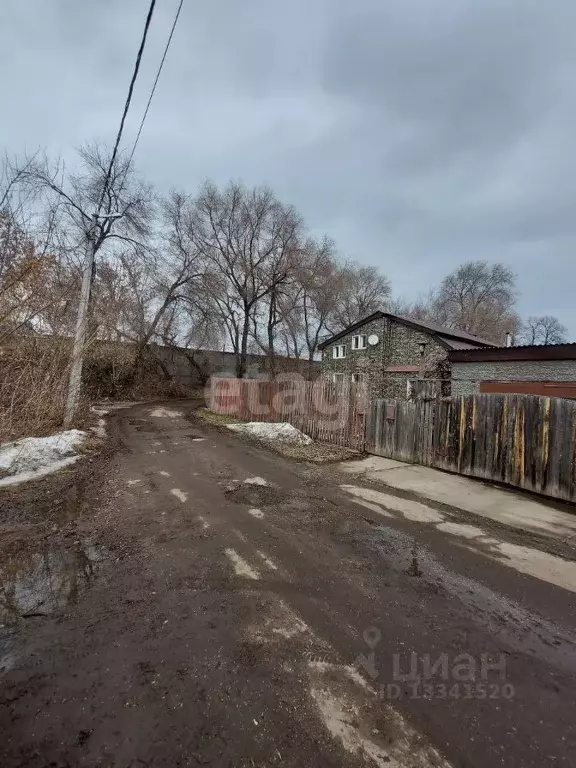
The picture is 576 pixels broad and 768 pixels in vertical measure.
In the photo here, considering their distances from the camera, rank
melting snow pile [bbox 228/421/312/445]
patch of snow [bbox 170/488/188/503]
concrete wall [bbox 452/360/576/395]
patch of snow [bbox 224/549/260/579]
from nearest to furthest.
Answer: patch of snow [bbox 224/549/260/579], patch of snow [bbox 170/488/188/503], melting snow pile [bbox 228/421/312/445], concrete wall [bbox 452/360/576/395]

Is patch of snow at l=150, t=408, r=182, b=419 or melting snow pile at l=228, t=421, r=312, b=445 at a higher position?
melting snow pile at l=228, t=421, r=312, b=445

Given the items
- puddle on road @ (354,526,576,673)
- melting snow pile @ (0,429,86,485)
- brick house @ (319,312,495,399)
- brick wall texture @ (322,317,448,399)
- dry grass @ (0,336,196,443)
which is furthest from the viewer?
brick wall texture @ (322,317,448,399)

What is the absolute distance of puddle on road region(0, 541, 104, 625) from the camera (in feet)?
9.15

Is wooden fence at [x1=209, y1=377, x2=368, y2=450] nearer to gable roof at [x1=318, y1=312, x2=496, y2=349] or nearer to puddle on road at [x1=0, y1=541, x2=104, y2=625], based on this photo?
puddle on road at [x1=0, y1=541, x2=104, y2=625]

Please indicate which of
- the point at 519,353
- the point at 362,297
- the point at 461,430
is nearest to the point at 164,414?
the point at 461,430

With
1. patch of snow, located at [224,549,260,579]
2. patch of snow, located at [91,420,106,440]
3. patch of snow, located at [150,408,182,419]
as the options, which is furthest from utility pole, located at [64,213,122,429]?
patch of snow, located at [224,549,260,579]

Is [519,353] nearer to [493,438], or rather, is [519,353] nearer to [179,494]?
Result: [493,438]

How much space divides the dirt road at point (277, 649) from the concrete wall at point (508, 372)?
33.9 ft

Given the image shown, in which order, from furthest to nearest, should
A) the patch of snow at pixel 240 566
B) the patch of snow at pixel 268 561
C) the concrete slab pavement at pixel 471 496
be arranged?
the concrete slab pavement at pixel 471 496
the patch of snow at pixel 268 561
the patch of snow at pixel 240 566

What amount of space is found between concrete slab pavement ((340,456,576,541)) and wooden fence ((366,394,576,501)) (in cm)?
33

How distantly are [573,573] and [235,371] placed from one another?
99.6 feet

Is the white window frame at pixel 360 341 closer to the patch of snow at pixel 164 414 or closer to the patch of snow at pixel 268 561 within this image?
the patch of snow at pixel 164 414

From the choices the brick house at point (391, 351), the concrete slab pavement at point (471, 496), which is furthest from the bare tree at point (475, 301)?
the concrete slab pavement at point (471, 496)

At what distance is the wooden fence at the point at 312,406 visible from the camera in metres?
9.47
